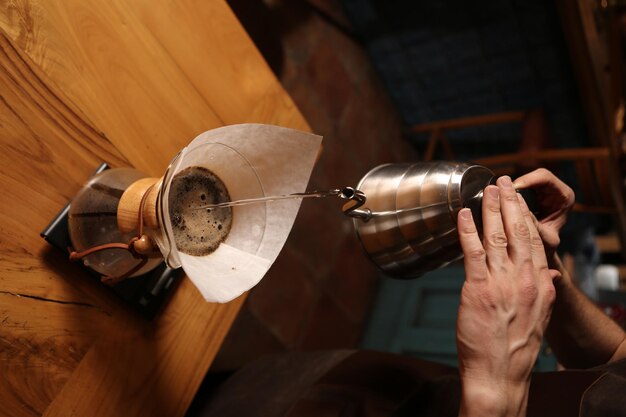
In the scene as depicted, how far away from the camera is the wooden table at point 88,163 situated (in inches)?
31.1

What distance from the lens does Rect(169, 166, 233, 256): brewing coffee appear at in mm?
826

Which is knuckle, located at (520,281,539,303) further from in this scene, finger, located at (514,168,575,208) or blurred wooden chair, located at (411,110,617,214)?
blurred wooden chair, located at (411,110,617,214)

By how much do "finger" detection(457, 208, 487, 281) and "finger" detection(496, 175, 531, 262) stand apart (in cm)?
5

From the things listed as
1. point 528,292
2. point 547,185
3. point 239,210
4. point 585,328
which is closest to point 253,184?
point 239,210

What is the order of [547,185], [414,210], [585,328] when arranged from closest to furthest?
[414,210] → [547,185] → [585,328]

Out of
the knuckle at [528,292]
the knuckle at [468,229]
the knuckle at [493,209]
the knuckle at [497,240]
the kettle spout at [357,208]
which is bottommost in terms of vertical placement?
the knuckle at [528,292]

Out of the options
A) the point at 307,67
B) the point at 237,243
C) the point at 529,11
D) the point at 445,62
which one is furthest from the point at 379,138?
the point at 237,243

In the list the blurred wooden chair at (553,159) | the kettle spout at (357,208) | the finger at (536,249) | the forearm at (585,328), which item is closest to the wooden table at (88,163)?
the kettle spout at (357,208)

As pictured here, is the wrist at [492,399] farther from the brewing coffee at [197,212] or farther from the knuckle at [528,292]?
the brewing coffee at [197,212]

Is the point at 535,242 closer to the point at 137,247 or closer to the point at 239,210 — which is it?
the point at 239,210

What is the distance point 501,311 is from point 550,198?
17.1 inches

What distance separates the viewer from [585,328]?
1.25 metres

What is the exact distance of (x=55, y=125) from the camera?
857 millimetres

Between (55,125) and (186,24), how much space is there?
0.41 meters
